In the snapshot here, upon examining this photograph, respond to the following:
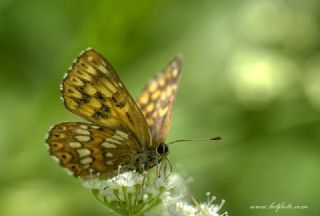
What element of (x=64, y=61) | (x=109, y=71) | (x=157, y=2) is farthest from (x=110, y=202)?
(x=157, y=2)

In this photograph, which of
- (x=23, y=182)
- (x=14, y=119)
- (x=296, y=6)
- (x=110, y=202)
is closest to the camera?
(x=110, y=202)

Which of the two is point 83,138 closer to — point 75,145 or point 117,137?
point 75,145

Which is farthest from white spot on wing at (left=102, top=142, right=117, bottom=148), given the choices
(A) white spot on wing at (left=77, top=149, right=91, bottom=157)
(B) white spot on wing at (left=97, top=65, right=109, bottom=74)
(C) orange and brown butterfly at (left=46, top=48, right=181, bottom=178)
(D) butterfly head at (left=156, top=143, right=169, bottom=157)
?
(B) white spot on wing at (left=97, top=65, right=109, bottom=74)

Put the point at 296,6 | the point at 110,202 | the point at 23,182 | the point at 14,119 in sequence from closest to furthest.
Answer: the point at 110,202, the point at 23,182, the point at 14,119, the point at 296,6

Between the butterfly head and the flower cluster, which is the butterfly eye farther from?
the flower cluster

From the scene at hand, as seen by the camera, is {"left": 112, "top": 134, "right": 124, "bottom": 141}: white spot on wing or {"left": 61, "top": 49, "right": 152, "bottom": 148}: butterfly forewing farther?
{"left": 112, "top": 134, "right": 124, "bottom": 141}: white spot on wing

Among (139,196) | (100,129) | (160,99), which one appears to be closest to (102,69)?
(100,129)

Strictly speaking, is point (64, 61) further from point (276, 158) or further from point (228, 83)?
point (276, 158)
